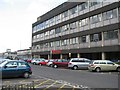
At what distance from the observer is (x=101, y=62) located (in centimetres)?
3112

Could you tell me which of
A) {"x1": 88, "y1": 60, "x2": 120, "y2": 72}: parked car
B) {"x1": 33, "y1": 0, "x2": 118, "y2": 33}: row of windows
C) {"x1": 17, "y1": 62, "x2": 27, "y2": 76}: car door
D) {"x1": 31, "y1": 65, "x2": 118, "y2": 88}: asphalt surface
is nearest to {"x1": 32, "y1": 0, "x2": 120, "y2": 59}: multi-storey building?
{"x1": 33, "y1": 0, "x2": 118, "y2": 33}: row of windows

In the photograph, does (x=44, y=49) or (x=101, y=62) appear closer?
(x=101, y=62)

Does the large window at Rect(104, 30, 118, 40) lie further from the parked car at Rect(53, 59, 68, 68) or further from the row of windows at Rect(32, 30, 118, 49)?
the parked car at Rect(53, 59, 68, 68)

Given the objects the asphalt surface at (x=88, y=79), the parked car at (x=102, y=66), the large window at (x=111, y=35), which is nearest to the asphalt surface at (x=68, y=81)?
the asphalt surface at (x=88, y=79)

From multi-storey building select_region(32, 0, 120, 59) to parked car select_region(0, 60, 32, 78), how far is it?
2181 cm

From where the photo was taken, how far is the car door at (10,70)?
59.7 ft

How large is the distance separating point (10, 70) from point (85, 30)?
3157cm

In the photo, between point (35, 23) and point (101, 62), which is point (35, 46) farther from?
point (101, 62)

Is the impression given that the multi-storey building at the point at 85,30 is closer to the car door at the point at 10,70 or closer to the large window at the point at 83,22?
the large window at the point at 83,22

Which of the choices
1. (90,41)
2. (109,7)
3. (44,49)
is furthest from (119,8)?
(44,49)

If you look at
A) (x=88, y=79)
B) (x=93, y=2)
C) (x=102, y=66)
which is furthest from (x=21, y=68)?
(x=93, y=2)

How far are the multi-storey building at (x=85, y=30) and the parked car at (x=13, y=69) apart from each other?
21813 mm

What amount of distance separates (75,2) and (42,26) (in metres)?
26.5

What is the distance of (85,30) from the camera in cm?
4828
